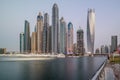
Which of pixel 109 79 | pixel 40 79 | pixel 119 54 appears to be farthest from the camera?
pixel 119 54

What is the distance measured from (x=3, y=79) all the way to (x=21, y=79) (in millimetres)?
3405

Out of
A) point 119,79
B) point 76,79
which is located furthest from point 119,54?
point 119,79

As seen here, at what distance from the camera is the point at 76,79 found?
1935 inches

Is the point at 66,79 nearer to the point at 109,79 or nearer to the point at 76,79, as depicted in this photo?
the point at 76,79

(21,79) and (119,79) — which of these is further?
(21,79)

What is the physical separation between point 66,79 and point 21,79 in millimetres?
8379

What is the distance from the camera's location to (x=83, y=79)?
48.7 meters

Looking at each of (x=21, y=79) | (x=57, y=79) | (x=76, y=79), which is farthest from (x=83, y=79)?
(x=21, y=79)

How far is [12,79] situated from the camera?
49.2 metres

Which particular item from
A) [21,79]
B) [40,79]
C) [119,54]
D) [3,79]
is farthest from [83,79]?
[119,54]

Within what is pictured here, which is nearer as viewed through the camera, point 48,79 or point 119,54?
point 48,79

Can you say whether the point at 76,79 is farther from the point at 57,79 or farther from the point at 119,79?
the point at 119,79

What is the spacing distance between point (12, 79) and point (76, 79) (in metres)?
11.9

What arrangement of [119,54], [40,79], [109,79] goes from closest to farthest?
[109,79] → [40,79] → [119,54]
